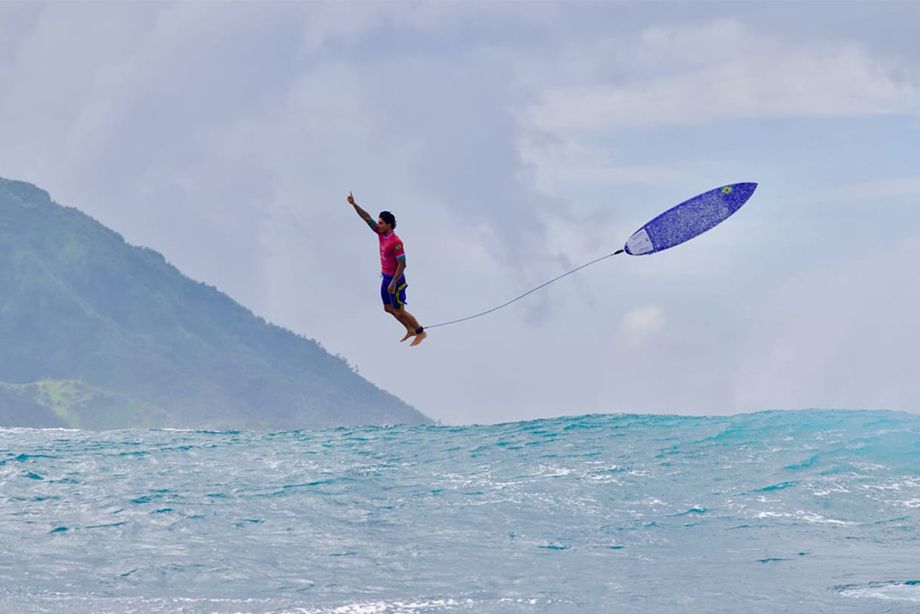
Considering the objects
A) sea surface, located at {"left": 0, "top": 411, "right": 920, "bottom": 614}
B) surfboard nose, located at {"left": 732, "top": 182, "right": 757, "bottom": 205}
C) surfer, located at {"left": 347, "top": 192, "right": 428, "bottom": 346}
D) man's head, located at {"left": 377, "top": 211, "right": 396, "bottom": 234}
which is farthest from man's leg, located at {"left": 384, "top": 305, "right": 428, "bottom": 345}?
surfboard nose, located at {"left": 732, "top": 182, "right": 757, "bottom": 205}

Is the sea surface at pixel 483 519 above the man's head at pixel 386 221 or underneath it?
underneath

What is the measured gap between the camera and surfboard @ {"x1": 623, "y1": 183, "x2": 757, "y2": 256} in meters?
19.1

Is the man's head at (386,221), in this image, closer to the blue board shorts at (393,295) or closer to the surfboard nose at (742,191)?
the blue board shorts at (393,295)

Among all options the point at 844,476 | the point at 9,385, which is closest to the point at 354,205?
the point at 844,476

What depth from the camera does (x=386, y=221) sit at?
690 inches

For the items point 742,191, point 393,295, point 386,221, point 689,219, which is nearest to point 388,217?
point 386,221

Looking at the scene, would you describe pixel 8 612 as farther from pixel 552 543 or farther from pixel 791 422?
pixel 791 422

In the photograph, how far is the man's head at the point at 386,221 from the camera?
57.4 feet

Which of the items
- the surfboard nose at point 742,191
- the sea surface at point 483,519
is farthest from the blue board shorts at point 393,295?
the surfboard nose at point 742,191

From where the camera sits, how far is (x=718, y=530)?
753 inches

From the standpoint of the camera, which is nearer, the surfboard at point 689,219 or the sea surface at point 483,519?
the sea surface at point 483,519

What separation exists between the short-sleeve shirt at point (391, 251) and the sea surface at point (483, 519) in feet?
13.6

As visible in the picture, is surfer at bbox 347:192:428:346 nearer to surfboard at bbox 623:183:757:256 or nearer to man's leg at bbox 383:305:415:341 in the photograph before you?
man's leg at bbox 383:305:415:341

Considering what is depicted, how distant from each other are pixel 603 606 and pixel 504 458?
37.9ft
